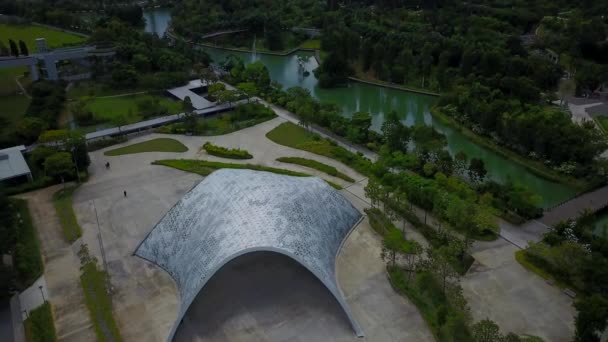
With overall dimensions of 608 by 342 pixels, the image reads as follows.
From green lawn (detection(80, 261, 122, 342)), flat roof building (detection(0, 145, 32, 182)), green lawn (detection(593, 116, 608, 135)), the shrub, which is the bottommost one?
green lawn (detection(80, 261, 122, 342))

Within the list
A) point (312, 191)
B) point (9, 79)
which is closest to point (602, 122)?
point (312, 191)

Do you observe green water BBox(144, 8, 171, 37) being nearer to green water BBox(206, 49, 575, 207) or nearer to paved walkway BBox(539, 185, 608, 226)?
green water BBox(206, 49, 575, 207)

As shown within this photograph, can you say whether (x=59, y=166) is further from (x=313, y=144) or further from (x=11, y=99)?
(x=11, y=99)

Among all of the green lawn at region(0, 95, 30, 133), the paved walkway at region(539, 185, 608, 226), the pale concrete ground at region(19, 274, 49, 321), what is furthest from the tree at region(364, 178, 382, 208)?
the green lawn at region(0, 95, 30, 133)

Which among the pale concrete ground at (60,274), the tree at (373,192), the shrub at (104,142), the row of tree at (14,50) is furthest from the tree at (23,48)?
the tree at (373,192)

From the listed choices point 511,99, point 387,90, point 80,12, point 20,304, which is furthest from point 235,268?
point 80,12

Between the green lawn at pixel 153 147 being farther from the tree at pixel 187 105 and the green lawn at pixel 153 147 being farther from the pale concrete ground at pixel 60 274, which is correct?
the pale concrete ground at pixel 60 274
